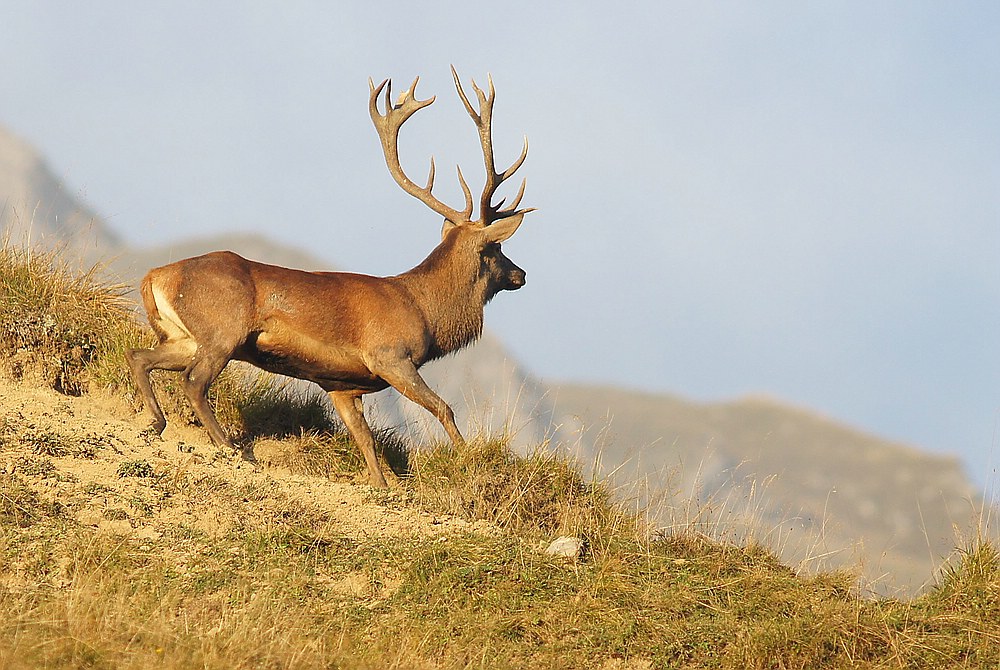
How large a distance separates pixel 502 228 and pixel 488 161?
21.0 inches

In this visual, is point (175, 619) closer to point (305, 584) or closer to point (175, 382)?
point (305, 584)

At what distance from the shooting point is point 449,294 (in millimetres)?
8555

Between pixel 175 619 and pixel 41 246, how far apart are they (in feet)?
16.2

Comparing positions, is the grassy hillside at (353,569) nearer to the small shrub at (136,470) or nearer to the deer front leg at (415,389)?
the small shrub at (136,470)

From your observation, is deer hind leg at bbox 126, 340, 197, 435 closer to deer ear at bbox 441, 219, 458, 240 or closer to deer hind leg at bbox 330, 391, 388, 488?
deer hind leg at bbox 330, 391, 388, 488

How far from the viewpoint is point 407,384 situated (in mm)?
7832

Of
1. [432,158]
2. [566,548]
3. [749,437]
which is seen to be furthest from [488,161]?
[749,437]

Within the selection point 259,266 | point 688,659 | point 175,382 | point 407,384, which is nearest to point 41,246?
point 175,382

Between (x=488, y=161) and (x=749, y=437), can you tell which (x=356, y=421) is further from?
(x=749, y=437)

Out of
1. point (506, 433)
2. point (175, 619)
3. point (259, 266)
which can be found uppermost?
point (259, 266)

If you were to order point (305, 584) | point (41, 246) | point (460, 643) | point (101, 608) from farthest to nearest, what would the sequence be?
point (41, 246) → point (305, 584) → point (460, 643) → point (101, 608)

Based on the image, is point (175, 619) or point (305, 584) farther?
point (305, 584)

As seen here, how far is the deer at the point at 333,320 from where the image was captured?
7.41 metres

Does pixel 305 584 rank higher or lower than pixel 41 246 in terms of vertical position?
lower
